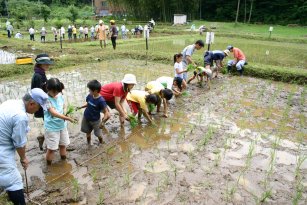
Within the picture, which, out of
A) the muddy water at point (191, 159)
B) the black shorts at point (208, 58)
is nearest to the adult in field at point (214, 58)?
the black shorts at point (208, 58)

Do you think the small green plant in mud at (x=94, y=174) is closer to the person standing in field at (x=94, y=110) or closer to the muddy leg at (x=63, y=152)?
the muddy leg at (x=63, y=152)

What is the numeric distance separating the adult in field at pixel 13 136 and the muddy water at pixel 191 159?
729 mm

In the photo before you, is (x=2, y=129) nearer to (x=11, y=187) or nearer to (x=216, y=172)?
(x=11, y=187)

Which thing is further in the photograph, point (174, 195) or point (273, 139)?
point (273, 139)

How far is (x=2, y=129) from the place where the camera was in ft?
8.61

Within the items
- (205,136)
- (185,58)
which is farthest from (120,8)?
(205,136)

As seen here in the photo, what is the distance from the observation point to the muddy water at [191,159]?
3.60 meters

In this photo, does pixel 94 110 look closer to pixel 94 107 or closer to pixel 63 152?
pixel 94 107

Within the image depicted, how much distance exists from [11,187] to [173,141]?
2.93 meters

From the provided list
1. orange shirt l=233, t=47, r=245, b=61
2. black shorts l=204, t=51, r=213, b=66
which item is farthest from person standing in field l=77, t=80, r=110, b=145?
orange shirt l=233, t=47, r=245, b=61

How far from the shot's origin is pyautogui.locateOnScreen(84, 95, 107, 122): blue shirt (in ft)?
14.9

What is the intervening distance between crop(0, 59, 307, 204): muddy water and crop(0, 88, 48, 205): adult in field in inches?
28.7

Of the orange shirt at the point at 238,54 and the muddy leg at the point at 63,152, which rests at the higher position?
the orange shirt at the point at 238,54

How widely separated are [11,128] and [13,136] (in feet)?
0.25
